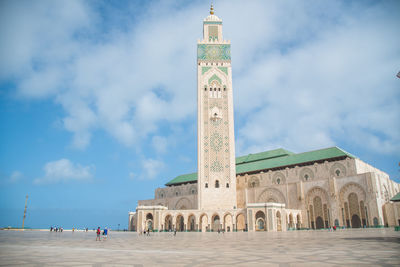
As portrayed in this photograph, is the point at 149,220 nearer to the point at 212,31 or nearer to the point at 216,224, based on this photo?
the point at 216,224

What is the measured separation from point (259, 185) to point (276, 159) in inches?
179

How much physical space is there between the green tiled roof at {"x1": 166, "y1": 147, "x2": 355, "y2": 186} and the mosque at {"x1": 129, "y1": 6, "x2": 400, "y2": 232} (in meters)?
0.15

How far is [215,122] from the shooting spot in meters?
39.3

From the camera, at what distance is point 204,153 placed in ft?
125

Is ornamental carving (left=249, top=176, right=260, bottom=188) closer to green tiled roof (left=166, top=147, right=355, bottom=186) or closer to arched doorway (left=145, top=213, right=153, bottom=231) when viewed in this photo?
green tiled roof (left=166, top=147, right=355, bottom=186)

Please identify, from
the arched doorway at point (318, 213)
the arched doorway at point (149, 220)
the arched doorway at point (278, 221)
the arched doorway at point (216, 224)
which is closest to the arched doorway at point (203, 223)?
the arched doorway at point (216, 224)

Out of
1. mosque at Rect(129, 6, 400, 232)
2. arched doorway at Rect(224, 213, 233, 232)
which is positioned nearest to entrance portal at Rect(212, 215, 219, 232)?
mosque at Rect(129, 6, 400, 232)

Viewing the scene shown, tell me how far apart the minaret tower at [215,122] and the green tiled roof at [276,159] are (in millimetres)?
8529

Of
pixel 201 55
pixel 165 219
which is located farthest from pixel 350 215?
pixel 201 55

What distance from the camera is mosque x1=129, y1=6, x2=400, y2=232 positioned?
109ft

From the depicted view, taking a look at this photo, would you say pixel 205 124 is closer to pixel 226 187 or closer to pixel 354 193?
pixel 226 187

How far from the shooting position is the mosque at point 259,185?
1313 inches

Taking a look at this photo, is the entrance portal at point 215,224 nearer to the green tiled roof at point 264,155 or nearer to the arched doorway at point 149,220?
the arched doorway at point 149,220

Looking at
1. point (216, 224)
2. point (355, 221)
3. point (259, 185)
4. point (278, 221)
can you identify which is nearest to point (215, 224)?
point (216, 224)
